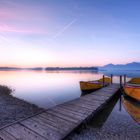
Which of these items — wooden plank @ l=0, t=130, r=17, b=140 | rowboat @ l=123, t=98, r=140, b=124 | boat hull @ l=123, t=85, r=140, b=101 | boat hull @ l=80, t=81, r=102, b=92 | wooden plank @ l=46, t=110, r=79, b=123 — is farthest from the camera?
boat hull @ l=80, t=81, r=102, b=92

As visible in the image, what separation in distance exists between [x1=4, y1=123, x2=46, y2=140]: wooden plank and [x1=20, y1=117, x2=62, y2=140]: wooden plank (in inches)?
7.0

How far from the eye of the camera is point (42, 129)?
507cm

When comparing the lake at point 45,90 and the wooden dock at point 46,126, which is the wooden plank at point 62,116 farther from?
the lake at point 45,90

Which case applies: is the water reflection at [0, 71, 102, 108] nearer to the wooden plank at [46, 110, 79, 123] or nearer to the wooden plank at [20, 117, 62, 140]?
the wooden plank at [46, 110, 79, 123]

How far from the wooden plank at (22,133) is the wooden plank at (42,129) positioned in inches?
7.0

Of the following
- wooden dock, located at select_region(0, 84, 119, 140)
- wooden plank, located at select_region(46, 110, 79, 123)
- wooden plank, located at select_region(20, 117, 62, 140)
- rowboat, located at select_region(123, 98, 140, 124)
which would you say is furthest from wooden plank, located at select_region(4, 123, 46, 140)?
rowboat, located at select_region(123, 98, 140, 124)

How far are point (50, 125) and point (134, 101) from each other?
11155 millimetres

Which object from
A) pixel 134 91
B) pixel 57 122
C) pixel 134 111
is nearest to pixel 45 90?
pixel 134 91

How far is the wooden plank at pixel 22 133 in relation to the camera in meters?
4.48

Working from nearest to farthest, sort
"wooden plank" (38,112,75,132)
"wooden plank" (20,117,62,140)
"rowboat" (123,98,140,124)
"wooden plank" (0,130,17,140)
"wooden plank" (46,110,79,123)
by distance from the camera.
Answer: "wooden plank" (0,130,17,140), "wooden plank" (20,117,62,140), "wooden plank" (38,112,75,132), "wooden plank" (46,110,79,123), "rowboat" (123,98,140,124)

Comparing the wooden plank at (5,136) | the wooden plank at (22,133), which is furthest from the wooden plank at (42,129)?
the wooden plank at (5,136)

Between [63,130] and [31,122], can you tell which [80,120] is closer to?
[63,130]

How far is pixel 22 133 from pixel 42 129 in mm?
731

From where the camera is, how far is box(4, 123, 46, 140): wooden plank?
4480 millimetres
